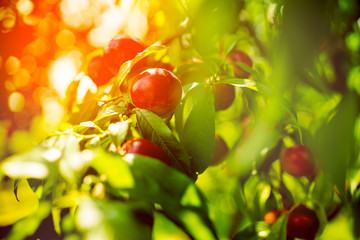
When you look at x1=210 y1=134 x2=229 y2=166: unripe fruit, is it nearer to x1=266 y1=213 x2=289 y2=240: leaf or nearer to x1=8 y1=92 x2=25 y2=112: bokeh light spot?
x1=266 y1=213 x2=289 y2=240: leaf

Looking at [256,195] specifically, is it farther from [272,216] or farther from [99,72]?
[99,72]

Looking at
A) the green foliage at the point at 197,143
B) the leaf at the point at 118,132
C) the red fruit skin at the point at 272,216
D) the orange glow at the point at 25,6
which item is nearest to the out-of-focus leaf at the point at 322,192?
the green foliage at the point at 197,143

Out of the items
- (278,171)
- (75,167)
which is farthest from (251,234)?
(278,171)

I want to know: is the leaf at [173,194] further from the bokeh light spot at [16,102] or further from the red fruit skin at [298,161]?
the bokeh light spot at [16,102]

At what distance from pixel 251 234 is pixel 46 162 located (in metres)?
0.48

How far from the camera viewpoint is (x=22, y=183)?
630 mm

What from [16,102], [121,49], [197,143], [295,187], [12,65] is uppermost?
[121,49]

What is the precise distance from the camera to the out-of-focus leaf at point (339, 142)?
0.60 metres

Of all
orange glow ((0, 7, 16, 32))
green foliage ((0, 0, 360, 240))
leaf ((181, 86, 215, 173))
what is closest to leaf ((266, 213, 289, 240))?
green foliage ((0, 0, 360, 240))

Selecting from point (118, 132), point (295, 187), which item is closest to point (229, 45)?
point (118, 132)

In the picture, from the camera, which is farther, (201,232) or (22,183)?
(22,183)

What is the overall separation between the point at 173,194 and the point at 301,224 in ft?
2.40

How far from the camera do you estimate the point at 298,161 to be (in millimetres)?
1039

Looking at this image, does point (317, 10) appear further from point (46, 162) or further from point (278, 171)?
point (278, 171)
